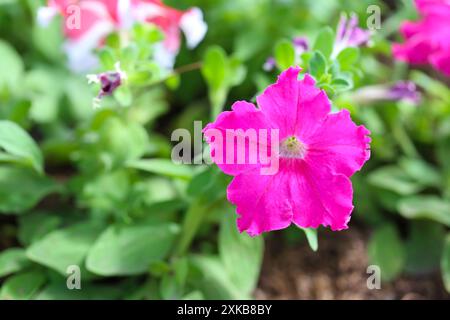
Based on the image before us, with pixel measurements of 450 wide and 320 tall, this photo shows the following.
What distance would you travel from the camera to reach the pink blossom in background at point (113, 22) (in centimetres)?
134

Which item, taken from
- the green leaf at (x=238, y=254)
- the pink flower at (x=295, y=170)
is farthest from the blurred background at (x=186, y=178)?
the pink flower at (x=295, y=170)

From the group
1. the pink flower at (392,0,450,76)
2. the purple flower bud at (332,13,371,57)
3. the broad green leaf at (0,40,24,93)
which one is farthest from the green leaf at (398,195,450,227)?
the broad green leaf at (0,40,24,93)

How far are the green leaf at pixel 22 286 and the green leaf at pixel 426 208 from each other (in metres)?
0.79

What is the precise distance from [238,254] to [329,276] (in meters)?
0.29

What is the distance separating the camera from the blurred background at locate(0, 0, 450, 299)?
118cm

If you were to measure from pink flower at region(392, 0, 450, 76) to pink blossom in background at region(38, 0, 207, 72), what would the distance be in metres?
0.44

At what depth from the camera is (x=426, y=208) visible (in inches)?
53.6

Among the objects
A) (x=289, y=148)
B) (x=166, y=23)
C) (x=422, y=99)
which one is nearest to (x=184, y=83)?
(x=166, y=23)

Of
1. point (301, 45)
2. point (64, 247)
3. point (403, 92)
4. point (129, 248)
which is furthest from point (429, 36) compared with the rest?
point (64, 247)

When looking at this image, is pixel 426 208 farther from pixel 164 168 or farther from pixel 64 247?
pixel 64 247

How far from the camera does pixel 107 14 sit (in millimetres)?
1398

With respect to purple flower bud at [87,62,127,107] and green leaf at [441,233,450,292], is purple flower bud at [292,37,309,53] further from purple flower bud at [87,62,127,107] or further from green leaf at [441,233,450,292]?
green leaf at [441,233,450,292]

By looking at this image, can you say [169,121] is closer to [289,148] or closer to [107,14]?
[107,14]

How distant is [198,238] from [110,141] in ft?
0.96
